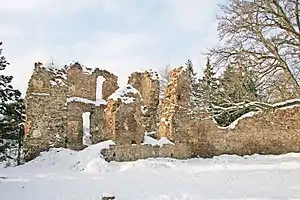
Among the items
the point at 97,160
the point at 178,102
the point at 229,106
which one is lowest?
the point at 97,160

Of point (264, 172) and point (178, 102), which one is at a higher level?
point (178, 102)

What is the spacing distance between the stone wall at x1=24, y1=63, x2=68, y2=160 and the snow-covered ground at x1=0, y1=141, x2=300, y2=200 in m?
1.91

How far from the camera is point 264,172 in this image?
1352 cm

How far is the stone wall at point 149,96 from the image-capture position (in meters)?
23.7

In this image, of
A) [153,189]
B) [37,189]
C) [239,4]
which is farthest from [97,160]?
[239,4]

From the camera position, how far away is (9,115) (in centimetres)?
2322

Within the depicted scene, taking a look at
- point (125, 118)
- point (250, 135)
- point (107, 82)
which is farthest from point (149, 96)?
point (250, 135)

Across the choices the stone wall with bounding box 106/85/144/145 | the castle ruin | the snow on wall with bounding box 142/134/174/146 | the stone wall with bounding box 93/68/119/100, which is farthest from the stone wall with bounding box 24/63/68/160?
the snow on wall with bounding box 142/134/174/146

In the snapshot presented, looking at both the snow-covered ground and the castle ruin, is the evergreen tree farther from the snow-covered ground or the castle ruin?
the snow-covered ground

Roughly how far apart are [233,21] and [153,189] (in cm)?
637

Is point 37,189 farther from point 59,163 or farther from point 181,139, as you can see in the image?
point 181,139

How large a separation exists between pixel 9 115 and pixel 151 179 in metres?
12.9

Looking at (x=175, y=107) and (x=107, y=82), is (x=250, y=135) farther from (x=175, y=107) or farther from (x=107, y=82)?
(x=107, y=82)

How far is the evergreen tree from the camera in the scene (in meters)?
22.6
